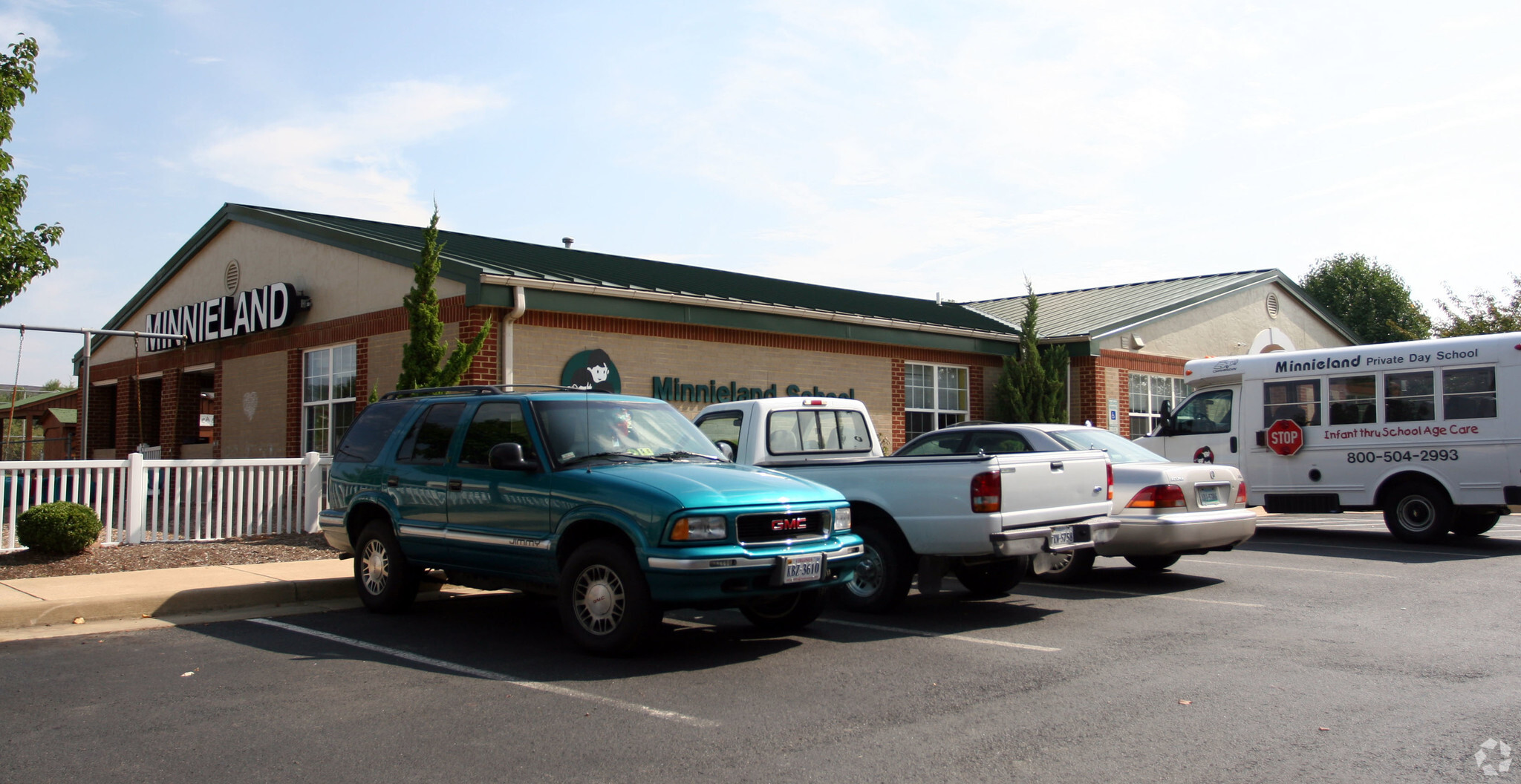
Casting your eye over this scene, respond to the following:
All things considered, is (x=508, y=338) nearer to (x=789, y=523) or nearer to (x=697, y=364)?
(x=697, y=364)

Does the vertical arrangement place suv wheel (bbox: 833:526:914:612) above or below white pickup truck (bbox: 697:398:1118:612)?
below

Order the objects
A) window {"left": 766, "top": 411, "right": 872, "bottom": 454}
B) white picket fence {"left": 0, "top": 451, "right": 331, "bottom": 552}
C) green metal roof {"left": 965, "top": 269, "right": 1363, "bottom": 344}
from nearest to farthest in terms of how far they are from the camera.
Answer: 1. window {"left": 766, "top": 411, "right": 872, "bottom": 454}
2. white picket fence {"left": 0, "top": 451, "right": 331, "bottom": 552}
3. green metal roof {"left": 965, "top": 269, "right": 1363, "bottom": 344}

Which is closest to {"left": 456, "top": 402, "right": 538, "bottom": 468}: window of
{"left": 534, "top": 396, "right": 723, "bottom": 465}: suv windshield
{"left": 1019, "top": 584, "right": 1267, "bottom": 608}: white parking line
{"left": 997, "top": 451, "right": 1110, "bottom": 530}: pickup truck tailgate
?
{"left": 534, "top": 396, "right": 723, "bottom": 465}: suv windshield

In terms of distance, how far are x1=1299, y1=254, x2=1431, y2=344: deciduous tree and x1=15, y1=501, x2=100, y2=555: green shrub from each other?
57696 millimetres

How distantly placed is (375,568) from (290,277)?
448 inches

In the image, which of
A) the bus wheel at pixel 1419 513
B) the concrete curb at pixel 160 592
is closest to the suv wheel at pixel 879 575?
the concrete curb at pixel 160 592

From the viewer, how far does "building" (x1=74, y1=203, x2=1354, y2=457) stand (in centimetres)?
1512

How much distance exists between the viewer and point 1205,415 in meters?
16.3

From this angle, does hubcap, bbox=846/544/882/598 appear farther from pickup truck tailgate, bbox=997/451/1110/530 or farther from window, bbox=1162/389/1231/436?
window, bbox=1162/389/1231/436

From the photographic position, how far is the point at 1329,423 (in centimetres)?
1489

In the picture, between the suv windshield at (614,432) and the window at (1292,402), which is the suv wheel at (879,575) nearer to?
the suv windshield at (614,432)

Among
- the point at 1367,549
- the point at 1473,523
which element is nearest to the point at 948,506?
the point at 1367,549

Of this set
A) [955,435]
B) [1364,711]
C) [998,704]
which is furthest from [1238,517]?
[998,704]

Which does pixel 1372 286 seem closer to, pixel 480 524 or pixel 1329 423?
pixel 1329 423
